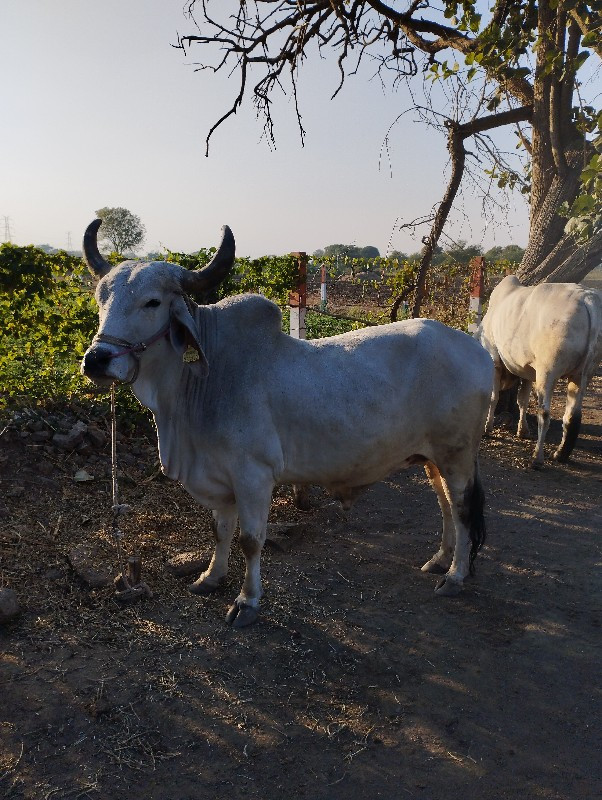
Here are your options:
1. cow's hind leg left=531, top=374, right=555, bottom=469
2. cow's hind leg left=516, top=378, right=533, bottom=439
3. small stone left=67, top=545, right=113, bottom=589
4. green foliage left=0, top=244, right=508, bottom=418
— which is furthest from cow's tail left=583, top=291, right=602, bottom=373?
small stone left=67, top=545, right=113, bottom=589

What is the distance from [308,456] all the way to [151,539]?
5.62 feet

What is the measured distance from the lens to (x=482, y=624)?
3842 mm

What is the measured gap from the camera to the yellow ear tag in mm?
3490

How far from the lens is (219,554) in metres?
4.05

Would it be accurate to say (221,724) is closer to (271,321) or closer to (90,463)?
(271,321)

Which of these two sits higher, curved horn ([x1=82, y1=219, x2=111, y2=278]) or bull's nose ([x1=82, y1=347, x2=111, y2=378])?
curved horn ([x1=82, y1=219, x2=111, y2=278])

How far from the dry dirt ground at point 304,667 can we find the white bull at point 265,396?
0.48 meters

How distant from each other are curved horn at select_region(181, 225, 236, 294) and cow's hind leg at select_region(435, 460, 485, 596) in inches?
74.9

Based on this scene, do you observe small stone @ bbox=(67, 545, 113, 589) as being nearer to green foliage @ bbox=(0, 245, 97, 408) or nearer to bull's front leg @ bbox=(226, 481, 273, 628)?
bull's front leg @ bbox=(226, 481, 273, 628)

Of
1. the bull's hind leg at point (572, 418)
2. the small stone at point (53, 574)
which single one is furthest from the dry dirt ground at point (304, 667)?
the bull's hind leg at point (572, 418)

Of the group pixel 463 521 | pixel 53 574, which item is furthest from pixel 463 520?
pixel 53 574

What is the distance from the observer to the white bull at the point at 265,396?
3.36 m

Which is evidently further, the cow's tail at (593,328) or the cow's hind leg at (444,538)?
the cow's tail at (593,328)

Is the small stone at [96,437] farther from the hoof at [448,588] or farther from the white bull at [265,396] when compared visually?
the hoof at [448,588]
